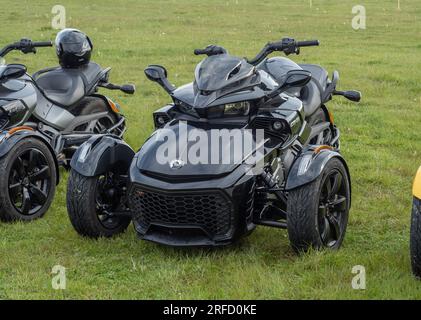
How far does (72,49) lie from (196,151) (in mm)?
3239

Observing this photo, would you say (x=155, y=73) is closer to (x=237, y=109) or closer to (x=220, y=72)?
(x=220, y=72)

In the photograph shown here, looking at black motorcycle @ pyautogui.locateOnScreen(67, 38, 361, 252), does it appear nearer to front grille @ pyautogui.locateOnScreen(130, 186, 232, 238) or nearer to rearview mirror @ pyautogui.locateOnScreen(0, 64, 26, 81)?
front grille @ pyautogui.locateOnScreen(130, 186, 232, 238)

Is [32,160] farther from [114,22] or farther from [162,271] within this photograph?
[114,22]

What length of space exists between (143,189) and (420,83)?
9.12 meters

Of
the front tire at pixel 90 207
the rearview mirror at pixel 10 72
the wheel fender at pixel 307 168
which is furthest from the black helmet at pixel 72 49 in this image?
the wheel fender at pixel 307 168

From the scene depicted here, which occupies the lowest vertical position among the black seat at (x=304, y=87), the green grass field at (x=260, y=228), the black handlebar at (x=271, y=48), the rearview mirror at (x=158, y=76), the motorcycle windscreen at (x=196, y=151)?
the green grass field at (x=260, y=228)

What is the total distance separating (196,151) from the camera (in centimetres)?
530

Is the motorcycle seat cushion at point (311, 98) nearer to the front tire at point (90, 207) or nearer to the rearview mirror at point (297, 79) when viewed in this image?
the rearview mirror at point (297, 79)

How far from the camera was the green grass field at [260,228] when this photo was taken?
4930mm

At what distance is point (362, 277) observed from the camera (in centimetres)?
490

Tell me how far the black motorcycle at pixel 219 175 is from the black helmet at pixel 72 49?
220 cm

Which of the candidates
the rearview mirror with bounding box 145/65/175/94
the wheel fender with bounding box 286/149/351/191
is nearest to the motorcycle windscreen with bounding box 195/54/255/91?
the rearview mirror with bounding box 145/65/175/94

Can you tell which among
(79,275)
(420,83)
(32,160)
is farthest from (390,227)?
(420,83)
